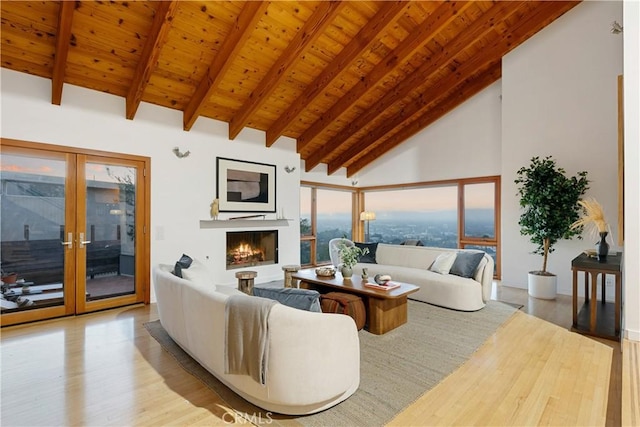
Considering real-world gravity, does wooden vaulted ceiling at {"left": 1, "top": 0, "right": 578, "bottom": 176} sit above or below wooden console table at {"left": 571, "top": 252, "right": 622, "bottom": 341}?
above

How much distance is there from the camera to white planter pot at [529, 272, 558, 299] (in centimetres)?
482

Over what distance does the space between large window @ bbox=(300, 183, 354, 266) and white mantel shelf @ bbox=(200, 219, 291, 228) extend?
4.23 ft

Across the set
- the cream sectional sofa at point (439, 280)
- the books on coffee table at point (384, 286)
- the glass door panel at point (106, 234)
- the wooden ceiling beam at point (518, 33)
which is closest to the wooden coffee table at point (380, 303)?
the books on coffee table at point (384, 286)

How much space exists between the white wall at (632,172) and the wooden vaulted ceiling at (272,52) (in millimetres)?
1810

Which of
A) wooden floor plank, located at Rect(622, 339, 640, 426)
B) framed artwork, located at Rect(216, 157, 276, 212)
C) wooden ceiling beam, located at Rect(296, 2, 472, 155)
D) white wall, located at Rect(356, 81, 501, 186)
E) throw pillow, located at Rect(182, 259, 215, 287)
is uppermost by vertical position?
wooden ceiling beam, located at Rect(296, 2, 472, 155)

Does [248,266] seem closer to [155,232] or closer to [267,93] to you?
[155,232]

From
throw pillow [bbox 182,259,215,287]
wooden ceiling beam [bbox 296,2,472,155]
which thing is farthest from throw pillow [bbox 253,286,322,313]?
wooden ceiling beam [bbox 296,2,472,155]

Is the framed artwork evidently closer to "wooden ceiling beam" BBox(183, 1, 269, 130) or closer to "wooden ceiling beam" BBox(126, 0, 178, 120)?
"wooden ceiling beam" BBox(183, 1, 269, 130)

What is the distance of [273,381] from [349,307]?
1.57 m

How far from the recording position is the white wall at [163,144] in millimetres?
3842

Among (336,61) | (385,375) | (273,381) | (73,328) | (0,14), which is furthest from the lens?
(336,61)

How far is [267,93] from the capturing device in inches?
189

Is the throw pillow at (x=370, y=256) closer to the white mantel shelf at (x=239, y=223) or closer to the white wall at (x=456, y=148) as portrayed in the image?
the white mantel shelf at (x=239, y=223)

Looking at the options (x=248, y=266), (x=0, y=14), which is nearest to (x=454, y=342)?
(x=248, y=266)
